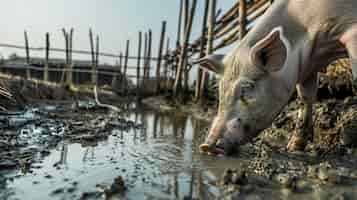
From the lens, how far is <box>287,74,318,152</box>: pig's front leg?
3611mm

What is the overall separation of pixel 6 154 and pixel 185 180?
160cm

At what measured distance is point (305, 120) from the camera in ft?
12.4

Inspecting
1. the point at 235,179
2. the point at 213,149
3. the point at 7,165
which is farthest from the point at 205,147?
the point at 7,165

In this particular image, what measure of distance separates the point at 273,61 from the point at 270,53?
0.08 meters

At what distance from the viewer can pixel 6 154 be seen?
2736 millimetres

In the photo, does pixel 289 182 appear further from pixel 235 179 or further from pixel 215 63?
pixel 215 63

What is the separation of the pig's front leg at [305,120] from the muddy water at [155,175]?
0.48 meters

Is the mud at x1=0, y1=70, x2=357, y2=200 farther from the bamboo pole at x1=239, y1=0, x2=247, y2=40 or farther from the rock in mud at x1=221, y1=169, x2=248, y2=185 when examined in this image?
the bamboo pole at x1=239, y1=0, x2=247, y2=40

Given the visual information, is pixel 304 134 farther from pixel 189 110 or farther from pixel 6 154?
pixel 189 110

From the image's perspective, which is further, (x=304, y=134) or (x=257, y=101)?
(x=304, y=134)

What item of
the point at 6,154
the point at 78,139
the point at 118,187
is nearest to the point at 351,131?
the point at 118,187

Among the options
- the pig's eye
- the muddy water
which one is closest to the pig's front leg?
the muddy water

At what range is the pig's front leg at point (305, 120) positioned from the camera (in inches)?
142

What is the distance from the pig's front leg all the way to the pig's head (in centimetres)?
81
